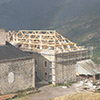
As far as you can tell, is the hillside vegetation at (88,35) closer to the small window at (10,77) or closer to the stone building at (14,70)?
the stone building at (14,70)

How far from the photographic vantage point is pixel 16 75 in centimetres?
3409

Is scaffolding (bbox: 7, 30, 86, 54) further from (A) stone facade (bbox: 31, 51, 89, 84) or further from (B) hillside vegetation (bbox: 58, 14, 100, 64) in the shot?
(B) hillside vegetation (bbox: 58, 14, 100, 64)

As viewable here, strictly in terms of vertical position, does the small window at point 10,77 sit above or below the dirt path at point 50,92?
above

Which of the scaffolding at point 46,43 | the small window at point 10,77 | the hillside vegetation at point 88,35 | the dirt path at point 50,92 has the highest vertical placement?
the hillside vegetation at point 88,35

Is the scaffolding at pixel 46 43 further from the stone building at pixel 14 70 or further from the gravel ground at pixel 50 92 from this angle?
the stone building at pixel 14 70

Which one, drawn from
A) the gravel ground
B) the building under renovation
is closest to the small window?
the gravel ground

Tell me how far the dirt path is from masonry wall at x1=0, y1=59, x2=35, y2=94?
103 inches

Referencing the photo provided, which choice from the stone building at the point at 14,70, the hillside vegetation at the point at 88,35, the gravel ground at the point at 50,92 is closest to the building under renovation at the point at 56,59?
the gravel ground at the point at 50,92

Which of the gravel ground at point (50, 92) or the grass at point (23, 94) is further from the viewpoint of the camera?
the gravel ground at point (50, 92)

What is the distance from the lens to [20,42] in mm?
49375

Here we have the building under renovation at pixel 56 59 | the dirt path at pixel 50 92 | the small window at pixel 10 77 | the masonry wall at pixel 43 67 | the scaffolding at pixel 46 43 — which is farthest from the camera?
the scaffolding at pixel 46 43

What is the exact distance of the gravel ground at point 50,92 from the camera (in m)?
32.6

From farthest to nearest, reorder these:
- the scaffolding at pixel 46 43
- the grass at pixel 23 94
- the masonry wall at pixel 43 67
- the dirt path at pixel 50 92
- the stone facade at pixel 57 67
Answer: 1. the scaffolding at pixel 46 43
2. the masonry wall at pixel 43 67
3. the stone facade at pixel 57 67
4. the dirt path at pixel 50 92
5. the grass at pixel 23 94

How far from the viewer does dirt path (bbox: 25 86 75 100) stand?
32.6 m
